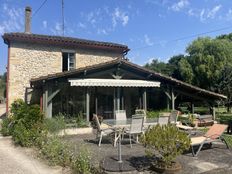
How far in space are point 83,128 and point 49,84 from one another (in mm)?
3763

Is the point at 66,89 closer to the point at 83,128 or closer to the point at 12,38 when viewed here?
the point at 83,128

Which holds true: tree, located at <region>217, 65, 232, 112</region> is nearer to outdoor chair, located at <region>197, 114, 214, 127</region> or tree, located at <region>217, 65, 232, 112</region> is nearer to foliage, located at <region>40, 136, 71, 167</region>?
outdoor chair, located at <region>197, 114, 214, 127</region>

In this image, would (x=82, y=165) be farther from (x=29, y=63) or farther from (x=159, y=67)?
(x=159, y=67)

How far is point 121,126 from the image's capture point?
42.8 feet

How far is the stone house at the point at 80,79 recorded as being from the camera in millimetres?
19828

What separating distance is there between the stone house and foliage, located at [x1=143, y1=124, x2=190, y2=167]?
10.6m

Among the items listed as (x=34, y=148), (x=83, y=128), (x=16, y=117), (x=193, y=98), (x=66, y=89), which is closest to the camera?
(x=34, y=148)

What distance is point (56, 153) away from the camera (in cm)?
1045

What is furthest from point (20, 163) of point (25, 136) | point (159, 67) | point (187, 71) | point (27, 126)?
point (159, 67)

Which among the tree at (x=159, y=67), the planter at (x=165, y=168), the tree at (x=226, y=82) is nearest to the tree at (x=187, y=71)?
the tree at (x=226, y=82)

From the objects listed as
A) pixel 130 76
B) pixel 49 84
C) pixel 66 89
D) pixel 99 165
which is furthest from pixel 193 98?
pixel 99 165

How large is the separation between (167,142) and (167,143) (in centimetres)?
3

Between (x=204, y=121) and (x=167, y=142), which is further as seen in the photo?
(x=204, y=121)

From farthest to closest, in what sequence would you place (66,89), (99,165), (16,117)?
1. (66,89)
2. (16,117)
3. (99,165)
